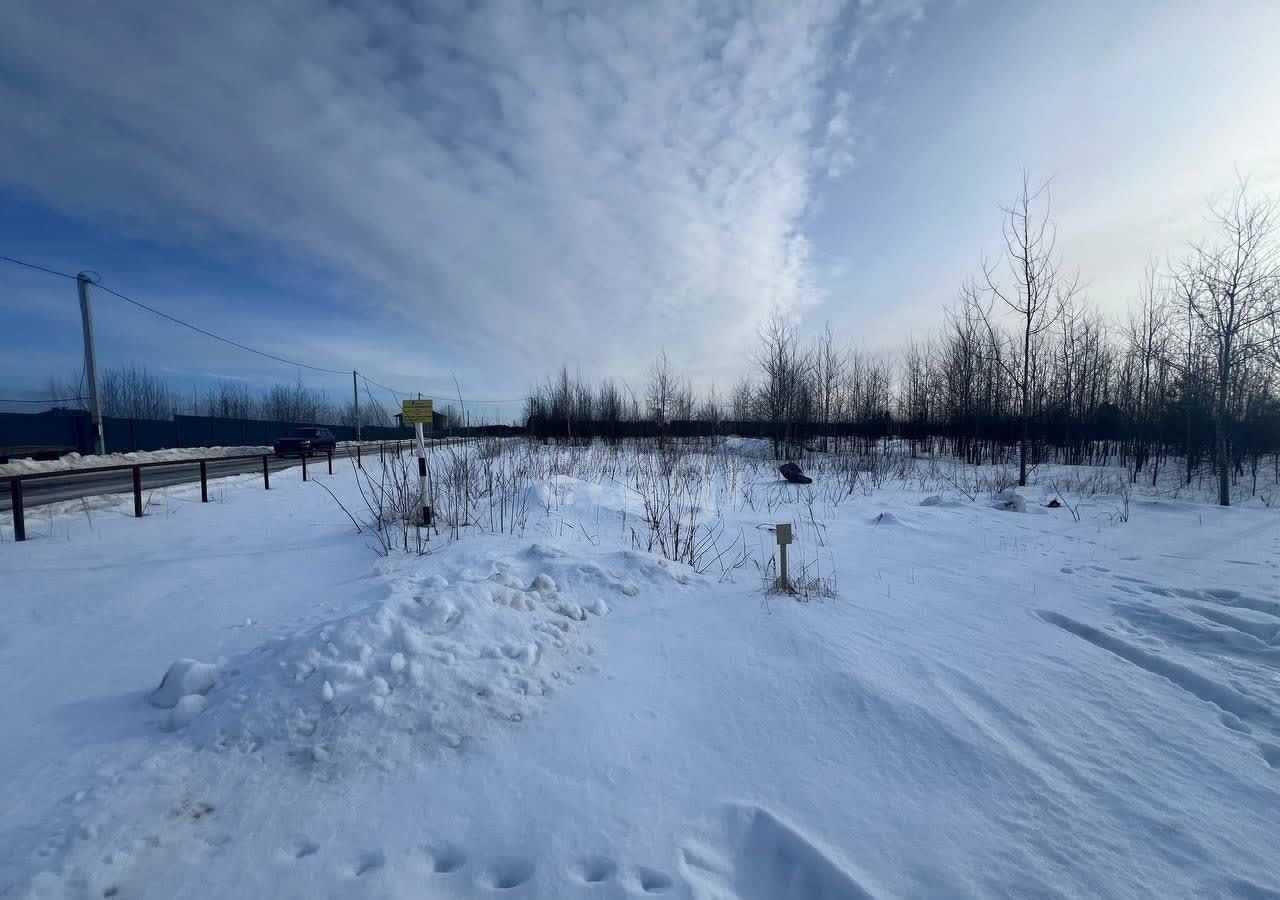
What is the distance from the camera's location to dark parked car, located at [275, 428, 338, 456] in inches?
763

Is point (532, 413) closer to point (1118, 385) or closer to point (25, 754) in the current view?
point (25, 754)

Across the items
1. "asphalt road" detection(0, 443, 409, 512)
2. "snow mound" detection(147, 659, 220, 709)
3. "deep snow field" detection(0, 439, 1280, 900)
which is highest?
"asphalt road" detection(0, 443, 409, 512)

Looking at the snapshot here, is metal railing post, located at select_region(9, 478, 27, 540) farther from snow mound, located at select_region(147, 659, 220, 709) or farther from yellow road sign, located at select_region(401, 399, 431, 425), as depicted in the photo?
snow mound, located at select_region(147, 659, 220, 709)

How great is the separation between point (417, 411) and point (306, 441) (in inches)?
668

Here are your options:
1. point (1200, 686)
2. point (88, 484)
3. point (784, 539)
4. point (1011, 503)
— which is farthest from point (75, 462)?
point (1011, 503)

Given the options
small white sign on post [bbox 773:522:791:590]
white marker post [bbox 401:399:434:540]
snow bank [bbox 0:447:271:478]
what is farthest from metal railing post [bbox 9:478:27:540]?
small white sign on post [bbox 773:522:791:590]

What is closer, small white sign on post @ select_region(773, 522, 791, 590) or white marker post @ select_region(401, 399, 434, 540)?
small white sign on post @ select_region(773, 522, 791, 590)

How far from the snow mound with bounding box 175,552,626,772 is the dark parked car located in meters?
20.0

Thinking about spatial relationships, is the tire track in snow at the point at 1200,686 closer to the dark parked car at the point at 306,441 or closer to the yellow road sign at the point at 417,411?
the yellow road sign at the point at 417,411

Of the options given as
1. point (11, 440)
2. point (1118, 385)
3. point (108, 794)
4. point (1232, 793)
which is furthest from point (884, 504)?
point (11, 440)

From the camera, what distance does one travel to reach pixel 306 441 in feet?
61.4

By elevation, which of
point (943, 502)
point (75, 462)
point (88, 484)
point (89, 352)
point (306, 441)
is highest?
point (89, 352)

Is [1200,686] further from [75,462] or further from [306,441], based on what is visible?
[306,441]

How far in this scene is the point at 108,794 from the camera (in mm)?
1680
